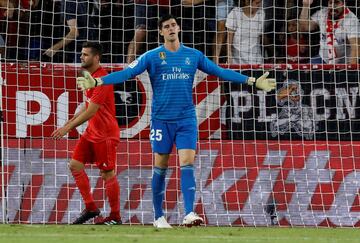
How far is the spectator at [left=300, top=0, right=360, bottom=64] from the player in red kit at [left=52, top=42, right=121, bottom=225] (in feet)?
11.4

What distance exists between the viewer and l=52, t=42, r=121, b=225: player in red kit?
38.6 feet

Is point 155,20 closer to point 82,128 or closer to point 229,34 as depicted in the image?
point 229,34

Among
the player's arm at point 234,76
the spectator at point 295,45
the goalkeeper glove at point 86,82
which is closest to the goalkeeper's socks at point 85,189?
the goalkeeper glove at point 86,82

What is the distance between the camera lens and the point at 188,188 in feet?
34.5

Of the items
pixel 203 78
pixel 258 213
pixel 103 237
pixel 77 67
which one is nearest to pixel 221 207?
pixel 258 213

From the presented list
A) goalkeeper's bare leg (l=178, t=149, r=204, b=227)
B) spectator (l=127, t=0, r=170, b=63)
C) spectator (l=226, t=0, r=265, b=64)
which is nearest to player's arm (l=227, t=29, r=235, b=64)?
spectator (l=226, t=0, r=265, b=64)

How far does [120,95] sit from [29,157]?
54.4 inches

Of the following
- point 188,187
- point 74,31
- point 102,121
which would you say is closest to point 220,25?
point 74,31

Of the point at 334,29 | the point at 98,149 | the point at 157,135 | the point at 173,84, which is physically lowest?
the point at 98,149

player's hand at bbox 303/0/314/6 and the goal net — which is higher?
player's hand at bbox 303/0/314/6

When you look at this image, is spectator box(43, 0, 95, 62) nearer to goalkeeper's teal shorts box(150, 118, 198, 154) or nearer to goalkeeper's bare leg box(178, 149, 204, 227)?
goalkeeper's teal shorts box(150, 118, 198, 154)

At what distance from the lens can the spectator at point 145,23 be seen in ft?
45.0

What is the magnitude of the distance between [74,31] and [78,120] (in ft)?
8.52

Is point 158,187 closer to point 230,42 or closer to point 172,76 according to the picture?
point 172,76
